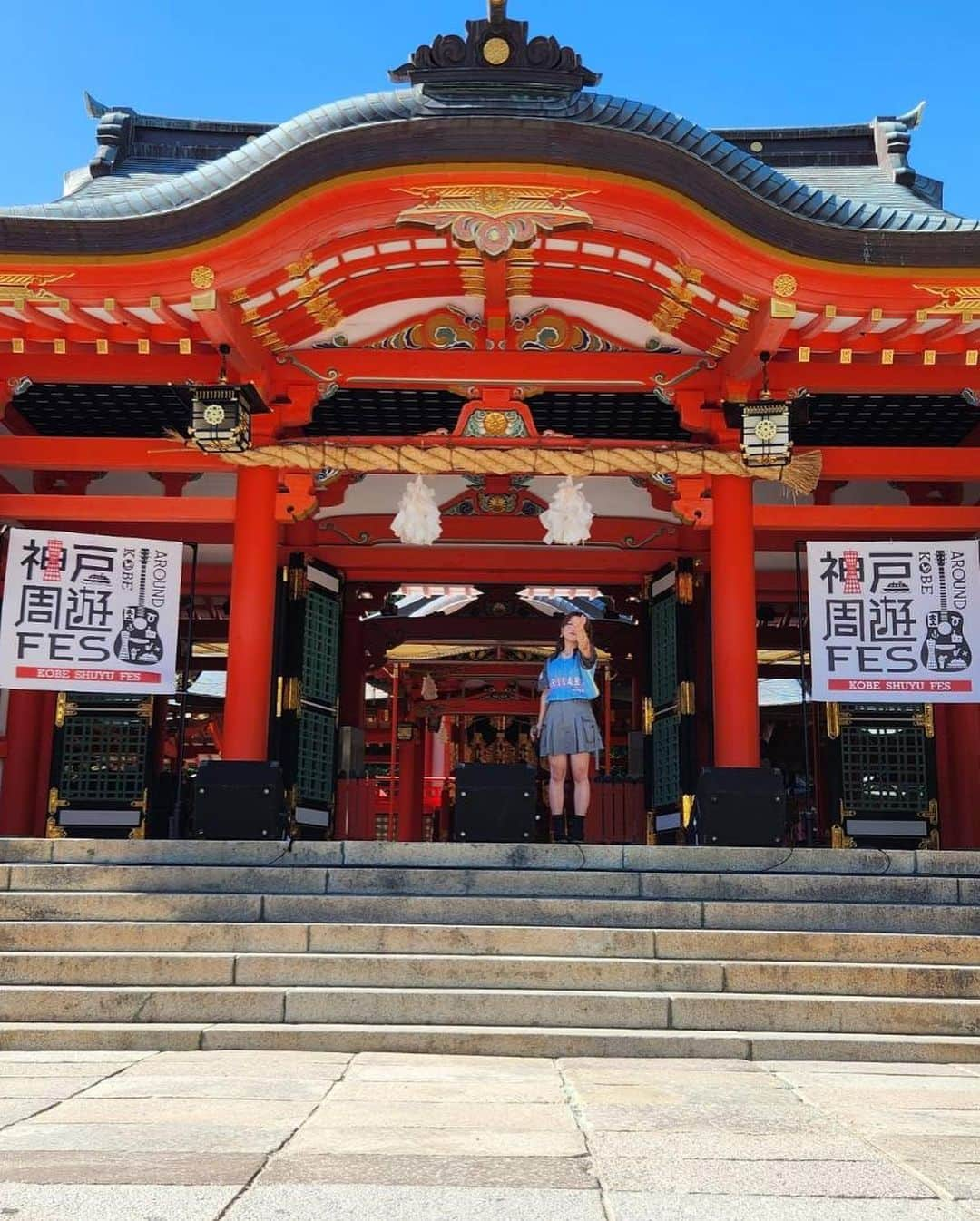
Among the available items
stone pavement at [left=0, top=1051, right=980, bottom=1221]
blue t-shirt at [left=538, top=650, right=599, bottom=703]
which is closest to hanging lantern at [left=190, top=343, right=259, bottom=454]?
blue t-shirt at [left=538, top=650, right=599, bottom=703]

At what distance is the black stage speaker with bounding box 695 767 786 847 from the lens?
791cm

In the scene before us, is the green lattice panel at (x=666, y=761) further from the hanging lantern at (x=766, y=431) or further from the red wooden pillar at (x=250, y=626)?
the red wooden pillar at (x=250, y=626)

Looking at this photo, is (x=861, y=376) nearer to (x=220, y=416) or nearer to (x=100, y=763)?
(x=220, y=416)

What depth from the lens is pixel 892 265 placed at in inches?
312

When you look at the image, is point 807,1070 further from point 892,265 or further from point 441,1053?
point 892,265

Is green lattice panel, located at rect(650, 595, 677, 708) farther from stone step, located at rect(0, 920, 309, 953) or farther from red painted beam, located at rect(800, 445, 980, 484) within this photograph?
stone step, located at rect(0, 920, 309, 953)

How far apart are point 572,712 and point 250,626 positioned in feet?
8.31

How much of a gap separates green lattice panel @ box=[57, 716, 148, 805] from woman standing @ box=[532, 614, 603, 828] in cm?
450

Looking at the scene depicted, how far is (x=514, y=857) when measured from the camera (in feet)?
22.4

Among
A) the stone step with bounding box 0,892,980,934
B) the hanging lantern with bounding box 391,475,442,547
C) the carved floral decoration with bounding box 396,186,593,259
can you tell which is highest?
the carved floral decoration with bounding box 396,186,593,259

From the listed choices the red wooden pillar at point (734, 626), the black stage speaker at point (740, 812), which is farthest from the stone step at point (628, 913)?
the red wooden pillar at point (734, 626)

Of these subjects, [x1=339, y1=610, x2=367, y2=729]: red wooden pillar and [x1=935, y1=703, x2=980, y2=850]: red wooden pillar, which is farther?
[x1=339, y1=610, x2=367, y2=729]: red wooden pillar

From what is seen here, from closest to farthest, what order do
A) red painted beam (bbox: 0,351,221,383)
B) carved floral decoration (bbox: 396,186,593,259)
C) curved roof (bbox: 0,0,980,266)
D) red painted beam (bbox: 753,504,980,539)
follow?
1. curved roof (bbox: 0,0,980,266)
2. carved floral decoration (bbox: 396,186,593,259)
3. red painted beam (bbox: 0,351,221,383)
4. red painted beam (bbox: 753,504,980,539)

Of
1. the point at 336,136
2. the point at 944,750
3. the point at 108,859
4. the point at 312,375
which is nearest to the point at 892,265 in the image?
the point at 336,136
